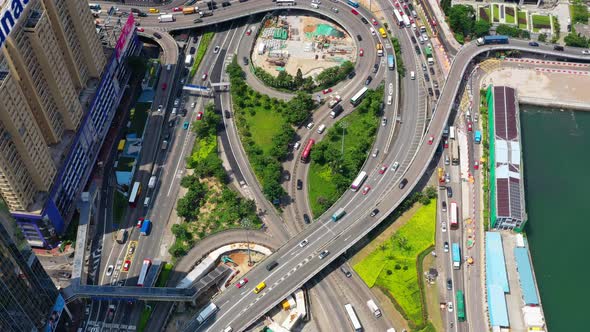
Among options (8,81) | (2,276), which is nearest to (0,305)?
(2,276)

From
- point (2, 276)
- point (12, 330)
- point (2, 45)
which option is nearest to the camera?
point (2, 276)

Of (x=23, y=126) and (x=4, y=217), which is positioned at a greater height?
(x=23, y=126)

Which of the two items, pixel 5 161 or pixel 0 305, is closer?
pixel 0 305

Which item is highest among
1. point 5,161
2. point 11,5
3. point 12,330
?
point 11,5

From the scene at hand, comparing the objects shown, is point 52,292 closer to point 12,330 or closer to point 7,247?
point 12,330

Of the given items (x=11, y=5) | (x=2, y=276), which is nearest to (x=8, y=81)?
(x=11, y=5)

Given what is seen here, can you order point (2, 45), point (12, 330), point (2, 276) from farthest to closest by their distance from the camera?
point (2, 45) < point (12, 330) < point (2, 276)

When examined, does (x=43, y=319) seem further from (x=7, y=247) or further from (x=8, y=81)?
(x=8, y=81)
